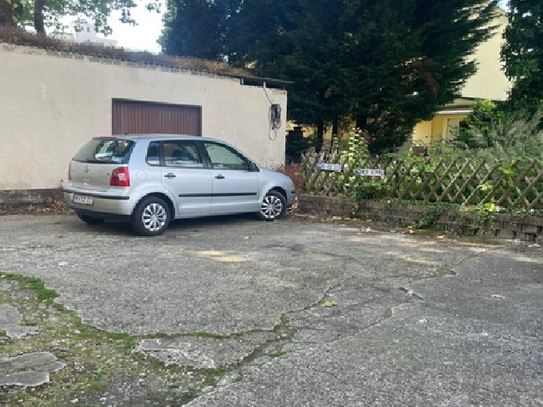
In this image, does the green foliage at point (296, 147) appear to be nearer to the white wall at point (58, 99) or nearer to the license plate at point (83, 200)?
the white wall at point (58, 99)

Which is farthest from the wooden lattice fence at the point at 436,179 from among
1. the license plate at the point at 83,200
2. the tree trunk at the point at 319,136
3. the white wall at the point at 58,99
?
the tree trunk at the point at 319,136

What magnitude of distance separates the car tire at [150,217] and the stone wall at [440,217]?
3.27 meters

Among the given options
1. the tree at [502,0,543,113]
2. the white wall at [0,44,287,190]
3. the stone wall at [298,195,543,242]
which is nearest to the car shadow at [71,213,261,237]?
the stone wall at [298,195,543,242]

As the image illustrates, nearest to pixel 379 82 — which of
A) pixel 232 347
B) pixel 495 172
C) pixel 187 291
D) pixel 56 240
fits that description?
pixel 495 172

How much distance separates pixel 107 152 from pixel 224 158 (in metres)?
1.97

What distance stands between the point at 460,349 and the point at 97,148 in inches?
237

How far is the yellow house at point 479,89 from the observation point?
23.4 m

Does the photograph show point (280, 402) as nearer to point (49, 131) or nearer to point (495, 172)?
point (495, 172)

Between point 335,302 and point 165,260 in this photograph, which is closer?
point 335,302

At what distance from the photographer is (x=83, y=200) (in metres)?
7.71

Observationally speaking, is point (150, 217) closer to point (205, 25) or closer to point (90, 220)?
point (90, 220)

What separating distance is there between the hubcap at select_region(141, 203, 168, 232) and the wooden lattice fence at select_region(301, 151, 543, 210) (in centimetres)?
351

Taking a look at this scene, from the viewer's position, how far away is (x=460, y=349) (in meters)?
3.70

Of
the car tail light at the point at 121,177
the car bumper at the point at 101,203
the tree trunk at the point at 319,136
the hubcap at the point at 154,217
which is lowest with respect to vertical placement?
the hubcap at the point at 154,217
